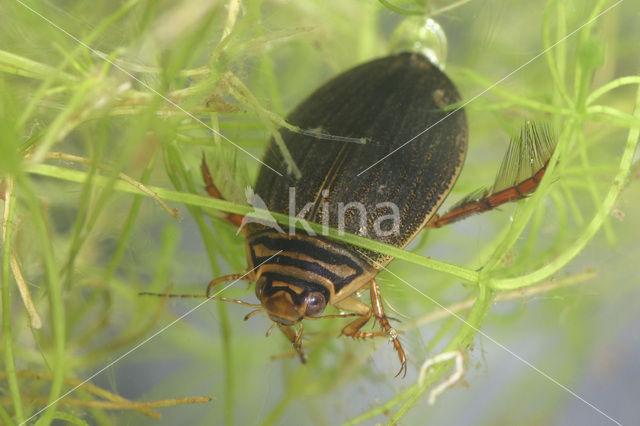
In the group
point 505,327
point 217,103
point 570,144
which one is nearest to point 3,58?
point 217,103

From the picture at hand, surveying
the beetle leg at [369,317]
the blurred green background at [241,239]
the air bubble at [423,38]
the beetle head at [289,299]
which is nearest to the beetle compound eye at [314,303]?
the beetle head at [289,299]

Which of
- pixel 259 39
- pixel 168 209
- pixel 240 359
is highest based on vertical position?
pixel 259 39

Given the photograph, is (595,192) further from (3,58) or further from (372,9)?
(3,58)

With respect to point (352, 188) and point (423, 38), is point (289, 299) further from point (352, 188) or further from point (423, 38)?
point (423, 38)

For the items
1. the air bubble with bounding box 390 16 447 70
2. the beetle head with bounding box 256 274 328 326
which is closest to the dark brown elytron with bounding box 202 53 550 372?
the beetle head with bounding box 256 274 328 326

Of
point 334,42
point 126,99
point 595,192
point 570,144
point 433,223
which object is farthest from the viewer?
point 334,42

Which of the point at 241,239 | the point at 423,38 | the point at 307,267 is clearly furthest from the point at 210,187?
the point at 423,38

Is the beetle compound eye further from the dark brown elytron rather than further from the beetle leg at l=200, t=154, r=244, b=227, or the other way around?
the beetle leg at l=200, t=154, r=244, b=227
